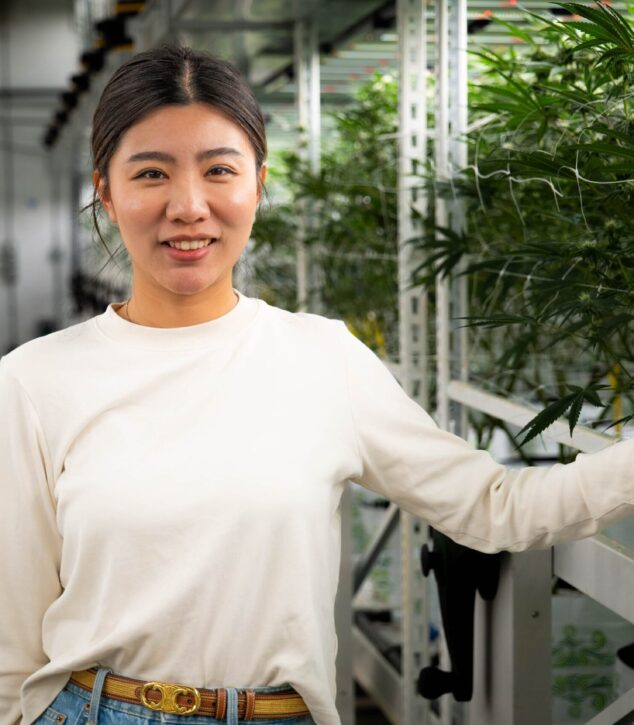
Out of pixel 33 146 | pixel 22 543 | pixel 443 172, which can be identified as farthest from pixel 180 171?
pixel 33 146

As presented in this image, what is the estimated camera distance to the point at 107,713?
126cm

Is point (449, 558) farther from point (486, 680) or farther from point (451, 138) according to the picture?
point (451, 138)

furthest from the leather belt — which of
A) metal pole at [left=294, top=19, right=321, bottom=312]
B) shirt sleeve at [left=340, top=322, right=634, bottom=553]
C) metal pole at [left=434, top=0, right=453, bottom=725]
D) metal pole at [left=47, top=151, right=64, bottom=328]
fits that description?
metal pole at [left=47, top=151, right=64, bottom=328]

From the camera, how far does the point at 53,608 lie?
1310 mm

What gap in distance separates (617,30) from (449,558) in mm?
812

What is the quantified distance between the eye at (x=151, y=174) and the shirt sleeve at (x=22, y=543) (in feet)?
0.92

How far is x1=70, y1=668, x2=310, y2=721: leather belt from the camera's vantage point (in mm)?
1230

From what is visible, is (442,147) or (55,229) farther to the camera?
(55,229)

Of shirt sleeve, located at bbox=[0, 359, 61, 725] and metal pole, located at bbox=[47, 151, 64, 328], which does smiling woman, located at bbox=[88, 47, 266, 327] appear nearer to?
shirt sleeve, located at bbox=[0, 359, 61, 725]

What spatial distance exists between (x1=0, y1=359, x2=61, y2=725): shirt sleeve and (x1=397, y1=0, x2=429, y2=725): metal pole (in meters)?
1.26

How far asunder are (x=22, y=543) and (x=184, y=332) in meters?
0.31

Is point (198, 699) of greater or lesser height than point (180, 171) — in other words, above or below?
below

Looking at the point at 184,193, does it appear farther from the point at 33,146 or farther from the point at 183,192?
the point at 33,146

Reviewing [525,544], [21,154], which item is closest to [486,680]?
[525,544]
